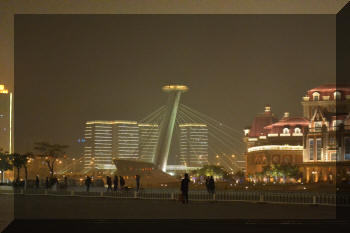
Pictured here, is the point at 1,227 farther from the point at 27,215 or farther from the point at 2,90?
the point at 2,90

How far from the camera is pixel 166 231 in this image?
22453 millimetres

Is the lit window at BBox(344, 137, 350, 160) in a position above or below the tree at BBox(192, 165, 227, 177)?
above

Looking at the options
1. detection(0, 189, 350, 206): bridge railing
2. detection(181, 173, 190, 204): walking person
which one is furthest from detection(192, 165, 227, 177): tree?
detection(181, 173, 190, 204): walking person

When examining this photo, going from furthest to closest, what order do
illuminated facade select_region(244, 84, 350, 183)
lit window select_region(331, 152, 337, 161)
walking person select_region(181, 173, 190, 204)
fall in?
lit window select_region(331, 152, 337, 161)
illuminated facade select_region(244, 84, 350, 183)
walking person select_region(181, 173, 190, 204)

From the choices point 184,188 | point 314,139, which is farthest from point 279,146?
point 184,188

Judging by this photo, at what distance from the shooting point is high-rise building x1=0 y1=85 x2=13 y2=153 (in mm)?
185750

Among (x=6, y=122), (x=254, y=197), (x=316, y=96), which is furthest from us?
(x=6, y=122)

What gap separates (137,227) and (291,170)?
110730 mm

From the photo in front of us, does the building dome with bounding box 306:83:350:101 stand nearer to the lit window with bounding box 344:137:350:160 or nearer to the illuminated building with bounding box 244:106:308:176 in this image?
the illuminated building with bounding box 244:106:308:176

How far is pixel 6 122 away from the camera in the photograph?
18650 centimetres

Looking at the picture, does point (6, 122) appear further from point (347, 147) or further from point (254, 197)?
point (254, 197)

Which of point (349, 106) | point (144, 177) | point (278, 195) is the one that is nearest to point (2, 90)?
point (144, 177)

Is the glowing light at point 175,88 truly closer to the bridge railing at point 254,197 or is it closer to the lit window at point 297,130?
the lit window at point 297,130

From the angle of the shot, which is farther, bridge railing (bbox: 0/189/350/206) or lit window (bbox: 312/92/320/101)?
lit window (bbox: 312/92/320/101)
